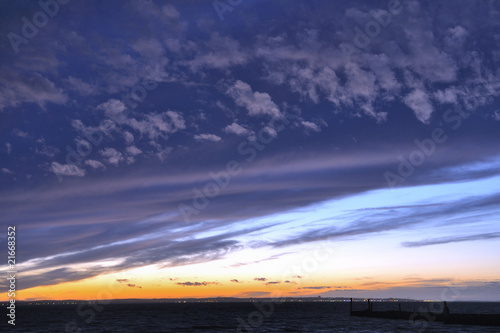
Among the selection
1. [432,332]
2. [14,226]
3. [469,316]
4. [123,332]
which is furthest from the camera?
[123,332]

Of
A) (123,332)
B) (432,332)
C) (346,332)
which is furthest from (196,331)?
(432,332)

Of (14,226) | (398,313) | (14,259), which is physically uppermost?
(14,226)

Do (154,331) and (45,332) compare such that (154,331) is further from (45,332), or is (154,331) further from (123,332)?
(45,332)

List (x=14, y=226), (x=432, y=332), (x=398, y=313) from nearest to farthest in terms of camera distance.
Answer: (x=14, y=226) < (x=432, y=332) < (x=398, y=313)

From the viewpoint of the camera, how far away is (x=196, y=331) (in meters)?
69.1

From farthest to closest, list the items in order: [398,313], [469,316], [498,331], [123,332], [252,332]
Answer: [398,313], [123,332], [252,332], [469,316], [498,331]

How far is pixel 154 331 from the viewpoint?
70375 mm

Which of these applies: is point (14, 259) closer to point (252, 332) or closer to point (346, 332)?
point (252, 332)

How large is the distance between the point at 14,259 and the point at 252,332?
42734mm

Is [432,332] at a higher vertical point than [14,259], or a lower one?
lower

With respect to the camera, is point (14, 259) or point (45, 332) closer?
point (14, 259)

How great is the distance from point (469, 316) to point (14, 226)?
58146 millimetres

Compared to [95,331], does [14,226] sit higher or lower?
higher

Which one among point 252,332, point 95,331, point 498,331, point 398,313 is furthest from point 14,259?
point 398,313
